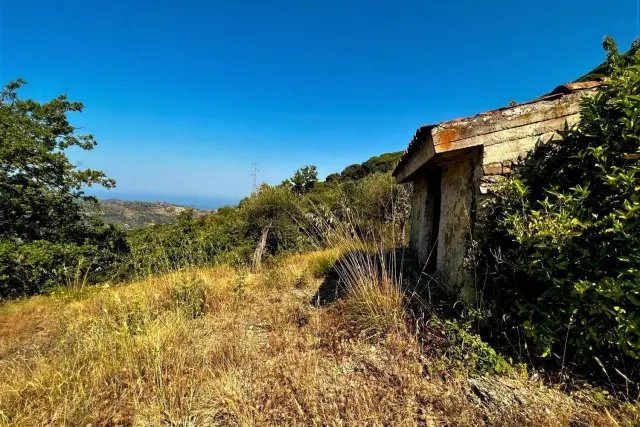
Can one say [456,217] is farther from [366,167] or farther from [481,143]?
[366,167]

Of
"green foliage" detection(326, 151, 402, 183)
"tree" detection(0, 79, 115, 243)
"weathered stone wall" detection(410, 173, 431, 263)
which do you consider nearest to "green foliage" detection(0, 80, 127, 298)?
"tree" detection(0, 79, 115, 243)

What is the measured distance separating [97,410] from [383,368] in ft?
7.70

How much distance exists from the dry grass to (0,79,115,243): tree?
6215mm

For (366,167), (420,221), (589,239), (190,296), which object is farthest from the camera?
(366,167)

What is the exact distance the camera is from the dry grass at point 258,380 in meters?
2.12

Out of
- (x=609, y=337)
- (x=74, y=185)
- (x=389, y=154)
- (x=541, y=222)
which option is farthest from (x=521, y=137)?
(x=389, y=154)

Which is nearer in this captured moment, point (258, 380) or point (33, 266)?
point (258, 380)

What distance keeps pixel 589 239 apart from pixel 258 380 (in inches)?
115

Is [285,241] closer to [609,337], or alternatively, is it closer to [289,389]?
[289,389]

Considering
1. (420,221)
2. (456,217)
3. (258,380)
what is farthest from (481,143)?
(258,380)

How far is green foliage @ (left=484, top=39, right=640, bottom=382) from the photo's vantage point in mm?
2035

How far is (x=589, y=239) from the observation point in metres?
2.24

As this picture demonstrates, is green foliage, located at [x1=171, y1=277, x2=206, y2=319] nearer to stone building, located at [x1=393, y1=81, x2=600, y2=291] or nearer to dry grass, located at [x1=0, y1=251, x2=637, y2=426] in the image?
dry grass, located at [x1=0, y1=251, x2=637, y2=426]

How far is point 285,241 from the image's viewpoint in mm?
9352
